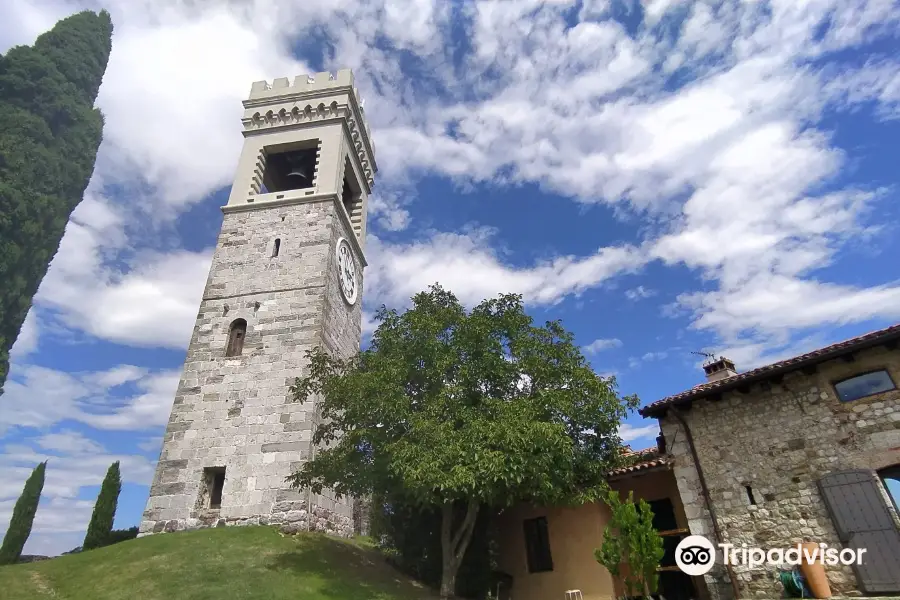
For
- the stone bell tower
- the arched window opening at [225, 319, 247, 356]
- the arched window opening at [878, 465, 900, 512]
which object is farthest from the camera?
the arched window opening at [225, 319, 247, 356]

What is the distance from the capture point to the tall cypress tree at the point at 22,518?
66.5 feet

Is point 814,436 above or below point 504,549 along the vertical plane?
above

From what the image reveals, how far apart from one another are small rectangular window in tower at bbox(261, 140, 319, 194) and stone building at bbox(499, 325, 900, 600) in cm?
1930

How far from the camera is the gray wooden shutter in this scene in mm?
10125

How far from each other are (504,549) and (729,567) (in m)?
7.04

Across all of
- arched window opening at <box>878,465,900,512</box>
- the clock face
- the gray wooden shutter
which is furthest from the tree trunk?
the clock face

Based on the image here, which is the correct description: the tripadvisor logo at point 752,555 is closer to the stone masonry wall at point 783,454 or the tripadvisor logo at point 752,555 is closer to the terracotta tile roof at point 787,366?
the stone masonry wall at point 783,454

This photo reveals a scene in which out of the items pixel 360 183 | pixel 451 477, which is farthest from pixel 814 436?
pixel 360 183

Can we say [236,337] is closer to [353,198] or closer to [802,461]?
[353,198]

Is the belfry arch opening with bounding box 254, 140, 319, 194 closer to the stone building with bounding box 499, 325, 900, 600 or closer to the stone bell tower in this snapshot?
the stone bell tower

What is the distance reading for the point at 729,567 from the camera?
11789 millimetres

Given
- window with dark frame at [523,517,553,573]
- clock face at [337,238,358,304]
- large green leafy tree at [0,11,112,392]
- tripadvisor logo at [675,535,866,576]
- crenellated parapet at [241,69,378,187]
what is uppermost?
large green leafy tree at [0,11,112,392]

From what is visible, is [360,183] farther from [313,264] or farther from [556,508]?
[556,508]

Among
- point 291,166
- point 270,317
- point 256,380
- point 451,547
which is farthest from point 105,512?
point 291,166
